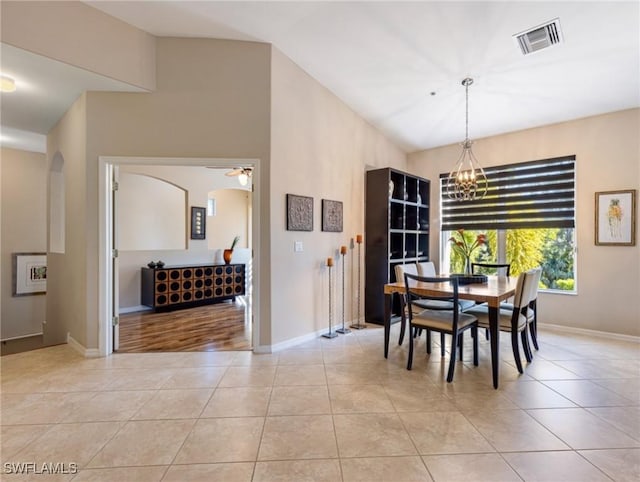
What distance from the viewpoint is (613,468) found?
1736mm

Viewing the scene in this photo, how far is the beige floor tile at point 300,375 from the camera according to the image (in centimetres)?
279

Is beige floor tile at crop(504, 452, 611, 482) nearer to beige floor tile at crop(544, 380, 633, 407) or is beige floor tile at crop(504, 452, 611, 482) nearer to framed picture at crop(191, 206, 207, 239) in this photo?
beige floor tile at crop(544, 380, 633, 407)

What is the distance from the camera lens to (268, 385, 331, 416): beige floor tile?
7.57 ft

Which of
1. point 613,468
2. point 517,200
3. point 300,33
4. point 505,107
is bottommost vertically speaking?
point 613,468

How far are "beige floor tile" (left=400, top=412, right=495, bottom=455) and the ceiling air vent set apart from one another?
10.6 feet

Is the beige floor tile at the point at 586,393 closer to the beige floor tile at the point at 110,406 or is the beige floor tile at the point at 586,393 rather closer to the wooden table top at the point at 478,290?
the wooden table top at the point at 478,290

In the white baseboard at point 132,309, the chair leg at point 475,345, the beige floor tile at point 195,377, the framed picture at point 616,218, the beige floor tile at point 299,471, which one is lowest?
the beige floor tile at point 195,377

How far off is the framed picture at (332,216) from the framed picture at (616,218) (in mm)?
3328

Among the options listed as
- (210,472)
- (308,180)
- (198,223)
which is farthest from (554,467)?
(198,223)

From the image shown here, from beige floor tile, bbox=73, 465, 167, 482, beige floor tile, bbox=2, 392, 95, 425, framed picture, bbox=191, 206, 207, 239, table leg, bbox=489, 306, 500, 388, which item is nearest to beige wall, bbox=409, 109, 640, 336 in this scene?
table leg, bbox=489, 306, 500, 388

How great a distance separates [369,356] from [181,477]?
2.13 metres

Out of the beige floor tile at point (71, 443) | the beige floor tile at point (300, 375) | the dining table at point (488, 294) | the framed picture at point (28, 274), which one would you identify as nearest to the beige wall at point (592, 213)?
the dining table at point (488, 294)

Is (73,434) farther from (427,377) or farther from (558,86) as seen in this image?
(558,86)

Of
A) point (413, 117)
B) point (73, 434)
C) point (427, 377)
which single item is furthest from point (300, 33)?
point (73, 434)
